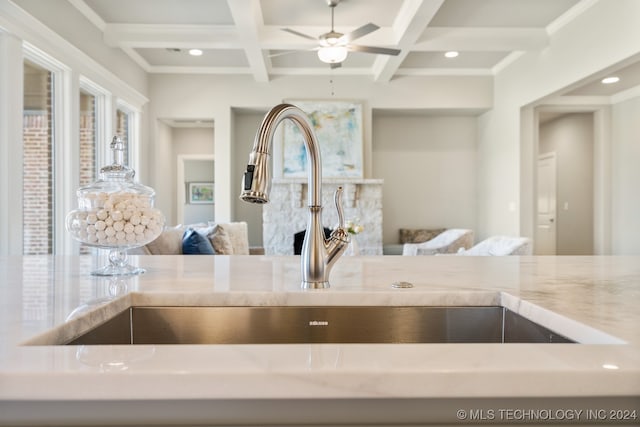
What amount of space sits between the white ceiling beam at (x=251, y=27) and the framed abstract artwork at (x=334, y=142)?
868 mm

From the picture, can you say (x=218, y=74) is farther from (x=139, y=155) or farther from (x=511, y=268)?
(x=511, y=268)

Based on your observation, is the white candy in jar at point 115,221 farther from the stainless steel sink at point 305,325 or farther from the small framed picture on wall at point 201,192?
the small framed picture on wall at point 201,192

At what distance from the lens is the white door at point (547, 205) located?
23.2 ft

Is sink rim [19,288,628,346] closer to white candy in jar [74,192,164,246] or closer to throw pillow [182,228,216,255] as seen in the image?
white candy in jar [74,192,164,246]

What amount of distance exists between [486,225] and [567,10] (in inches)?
118

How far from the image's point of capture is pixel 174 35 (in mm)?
4492

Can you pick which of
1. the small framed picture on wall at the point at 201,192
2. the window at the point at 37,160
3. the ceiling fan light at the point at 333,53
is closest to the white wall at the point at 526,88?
the ceiling fan light at the point at 333,53

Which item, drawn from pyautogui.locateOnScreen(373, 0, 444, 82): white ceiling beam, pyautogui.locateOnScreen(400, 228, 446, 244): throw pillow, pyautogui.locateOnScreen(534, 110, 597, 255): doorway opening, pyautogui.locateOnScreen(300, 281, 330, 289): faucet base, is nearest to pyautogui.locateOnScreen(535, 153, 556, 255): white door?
pyautogui.locateOnScreen(534, 110, 597, 255): doorway opening

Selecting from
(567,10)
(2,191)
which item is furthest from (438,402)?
(567,10)

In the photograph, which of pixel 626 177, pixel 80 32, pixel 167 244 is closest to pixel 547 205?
pixel 626 177

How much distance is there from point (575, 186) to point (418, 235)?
276 cm

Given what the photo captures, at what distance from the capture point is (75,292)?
889mm

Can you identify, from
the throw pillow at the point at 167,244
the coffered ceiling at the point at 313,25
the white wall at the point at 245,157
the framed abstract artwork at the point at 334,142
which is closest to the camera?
the throw pillow at the point at 167,244

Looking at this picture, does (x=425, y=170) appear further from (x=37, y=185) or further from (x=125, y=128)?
(x=37, y=185)
